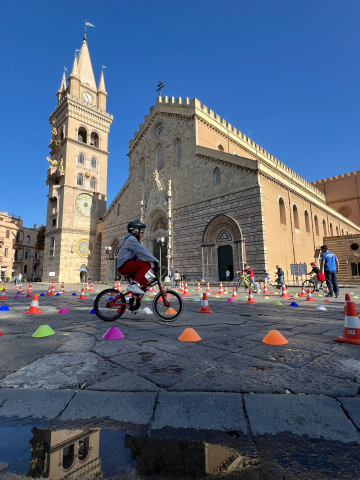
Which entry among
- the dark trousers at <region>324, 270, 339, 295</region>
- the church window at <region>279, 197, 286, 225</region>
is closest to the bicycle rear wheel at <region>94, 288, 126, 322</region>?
the dark trousers at <region>324, 270, 339, 295</region>

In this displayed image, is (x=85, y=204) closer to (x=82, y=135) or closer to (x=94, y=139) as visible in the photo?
(x=94, y=139)

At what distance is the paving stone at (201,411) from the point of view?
157 cm

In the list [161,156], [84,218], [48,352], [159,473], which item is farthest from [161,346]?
[84,218]

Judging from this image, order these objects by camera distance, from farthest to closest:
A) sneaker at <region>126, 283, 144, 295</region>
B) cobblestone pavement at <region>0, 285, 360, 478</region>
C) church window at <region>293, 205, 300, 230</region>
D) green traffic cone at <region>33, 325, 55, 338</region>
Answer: church window at <region>293, 205, 300, 230</region> → sneaker at <region>126, 283, 144, 295</region> → green traffic cone at <region>33, 325, 55, 338</region> → cobblestone pavement at <region>0, 285, 360, 478</region>

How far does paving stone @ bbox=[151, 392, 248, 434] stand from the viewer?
157 cm

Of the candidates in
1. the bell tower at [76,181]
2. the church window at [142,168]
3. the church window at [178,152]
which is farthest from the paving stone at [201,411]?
the bell tower at [76,181]

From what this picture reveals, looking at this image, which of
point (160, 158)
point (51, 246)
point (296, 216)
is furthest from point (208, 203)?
point (51, 246)

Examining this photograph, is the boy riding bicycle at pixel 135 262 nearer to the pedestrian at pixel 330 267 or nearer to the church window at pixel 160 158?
the pedestrian at pixel 330 267

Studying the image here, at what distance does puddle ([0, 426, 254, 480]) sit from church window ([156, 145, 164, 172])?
27398 millimetres

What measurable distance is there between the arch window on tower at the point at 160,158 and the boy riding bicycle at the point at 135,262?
78.0ft

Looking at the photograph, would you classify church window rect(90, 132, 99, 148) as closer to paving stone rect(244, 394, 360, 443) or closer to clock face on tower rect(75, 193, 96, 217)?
clock face on tower rect(75, 193, 96, 217)

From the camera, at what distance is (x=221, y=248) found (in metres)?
21.2

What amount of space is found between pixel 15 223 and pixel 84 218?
2363cm

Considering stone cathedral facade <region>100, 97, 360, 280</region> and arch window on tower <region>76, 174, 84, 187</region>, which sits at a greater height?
arch window on tower <region>76, 174, 84, 187</region>
